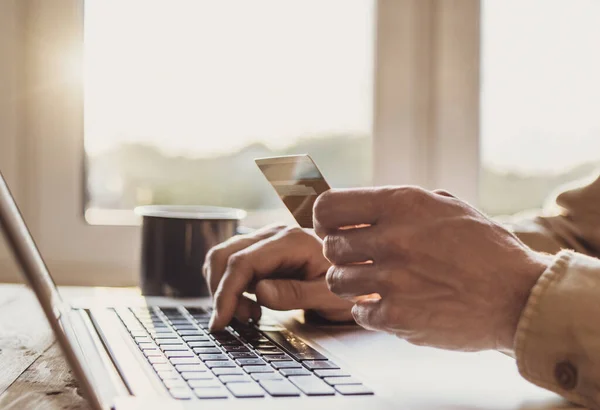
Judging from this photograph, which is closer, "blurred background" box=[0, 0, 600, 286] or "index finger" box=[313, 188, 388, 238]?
"index finger" box=[313, 188, 388, 238]

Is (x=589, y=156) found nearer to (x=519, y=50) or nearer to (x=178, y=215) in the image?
(x=519, y=50)

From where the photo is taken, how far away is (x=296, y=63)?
56.2 inches

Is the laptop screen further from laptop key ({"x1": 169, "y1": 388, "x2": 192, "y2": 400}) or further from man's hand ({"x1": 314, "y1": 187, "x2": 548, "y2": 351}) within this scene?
man's hand ({"x1": 314, "y1": 187, "x2": 548, "y2": 351})

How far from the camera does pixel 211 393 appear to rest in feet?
1.62

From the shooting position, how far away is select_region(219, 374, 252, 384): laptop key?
1.74 feet

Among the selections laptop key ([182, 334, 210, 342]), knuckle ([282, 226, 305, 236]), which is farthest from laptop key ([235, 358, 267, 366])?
knuckle ([282, 226, 305, 236])

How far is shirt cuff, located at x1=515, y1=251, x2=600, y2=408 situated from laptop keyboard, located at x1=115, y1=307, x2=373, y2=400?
5.2 inches

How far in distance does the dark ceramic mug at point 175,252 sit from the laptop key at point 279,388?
53cm

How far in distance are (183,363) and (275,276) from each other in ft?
1.08

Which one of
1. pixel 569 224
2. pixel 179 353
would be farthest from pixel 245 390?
pixel 569 224

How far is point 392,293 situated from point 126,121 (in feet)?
3.06

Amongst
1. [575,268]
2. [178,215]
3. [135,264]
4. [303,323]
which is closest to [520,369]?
[575,268]

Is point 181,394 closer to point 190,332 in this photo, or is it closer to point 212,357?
point 212,357

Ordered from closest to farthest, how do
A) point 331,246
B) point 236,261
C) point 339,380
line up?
point 339,380, point 331,246, point 236,261
